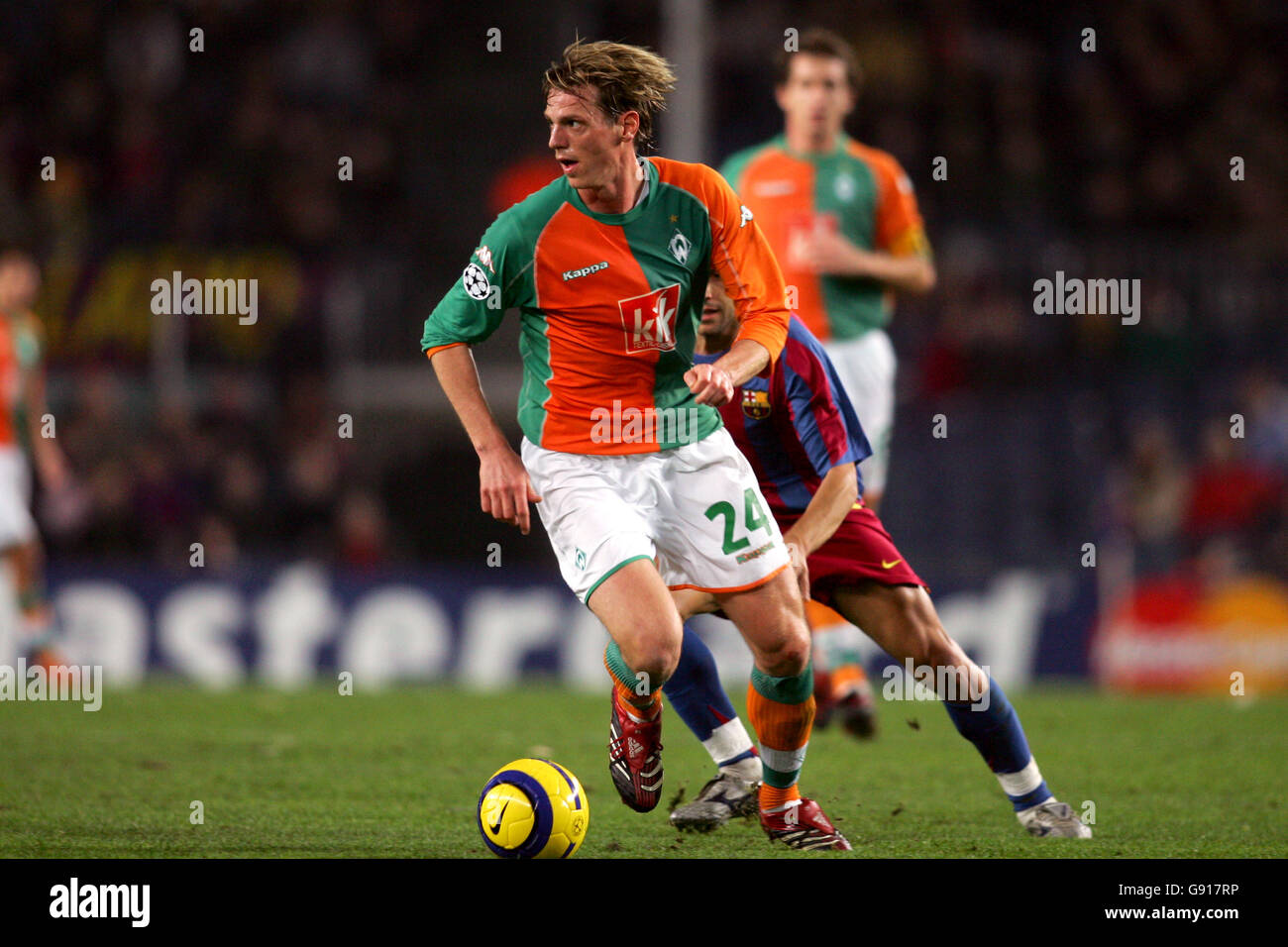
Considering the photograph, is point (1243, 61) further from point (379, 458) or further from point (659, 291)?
point (659, 291)

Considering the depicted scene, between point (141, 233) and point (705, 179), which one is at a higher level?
point (141, 233)

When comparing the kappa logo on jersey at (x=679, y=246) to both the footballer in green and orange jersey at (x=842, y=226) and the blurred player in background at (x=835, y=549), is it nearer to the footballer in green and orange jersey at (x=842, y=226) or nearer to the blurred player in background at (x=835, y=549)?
the blurred player in background at (x=835, y=549)

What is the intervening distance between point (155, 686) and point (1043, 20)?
34.8 feet

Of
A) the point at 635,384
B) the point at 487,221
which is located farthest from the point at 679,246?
the point at 487,221

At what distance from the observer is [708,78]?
16.0m

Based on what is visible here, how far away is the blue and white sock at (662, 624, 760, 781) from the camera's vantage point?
18.8ft

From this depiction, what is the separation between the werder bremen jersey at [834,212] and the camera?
7.80 metres

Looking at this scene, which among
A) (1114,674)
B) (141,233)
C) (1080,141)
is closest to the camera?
(1114,674)

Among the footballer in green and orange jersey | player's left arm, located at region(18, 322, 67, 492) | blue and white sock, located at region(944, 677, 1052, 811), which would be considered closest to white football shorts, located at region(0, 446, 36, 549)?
player's left arm, located at region(18, 322, 67, 492)

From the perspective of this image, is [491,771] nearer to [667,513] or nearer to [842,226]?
[667,513]

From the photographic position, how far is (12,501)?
10.3 m

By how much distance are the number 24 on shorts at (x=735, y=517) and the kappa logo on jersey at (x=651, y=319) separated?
49cm

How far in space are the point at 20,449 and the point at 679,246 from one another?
6.78 m
